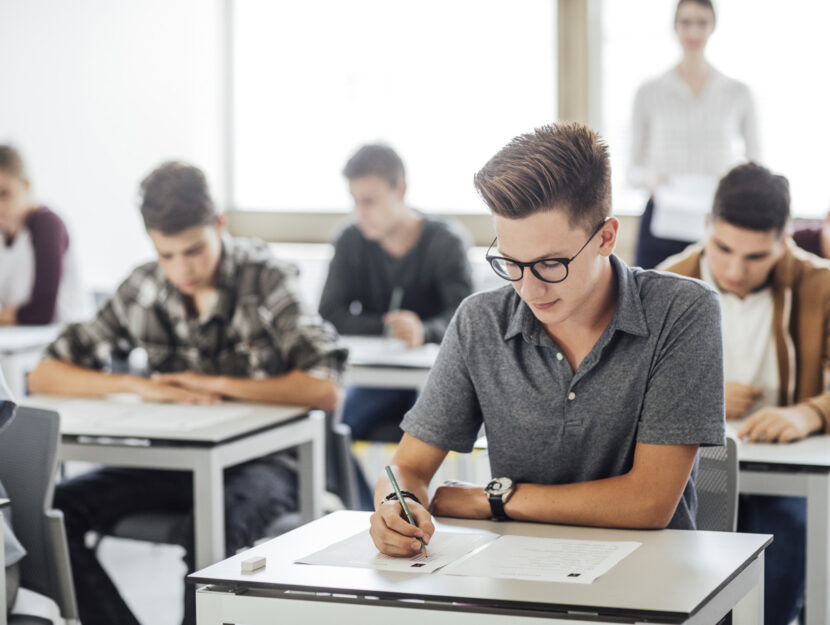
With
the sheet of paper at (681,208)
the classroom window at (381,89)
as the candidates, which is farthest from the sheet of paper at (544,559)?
the classroom window at (381,89)

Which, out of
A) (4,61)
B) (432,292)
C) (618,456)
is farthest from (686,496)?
(4,61)

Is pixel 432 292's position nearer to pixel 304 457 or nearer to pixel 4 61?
pixel 304 457

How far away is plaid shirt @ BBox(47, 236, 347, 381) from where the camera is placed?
2.90m

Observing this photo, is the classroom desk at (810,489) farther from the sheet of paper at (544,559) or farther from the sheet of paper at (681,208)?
the sheet of paper at (681,208)

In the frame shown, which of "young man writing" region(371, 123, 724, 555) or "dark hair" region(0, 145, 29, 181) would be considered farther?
"dark hair" region(0, 145, 29, 181)

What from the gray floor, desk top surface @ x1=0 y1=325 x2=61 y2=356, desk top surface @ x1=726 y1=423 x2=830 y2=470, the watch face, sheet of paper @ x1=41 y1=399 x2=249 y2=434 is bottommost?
the gray floor

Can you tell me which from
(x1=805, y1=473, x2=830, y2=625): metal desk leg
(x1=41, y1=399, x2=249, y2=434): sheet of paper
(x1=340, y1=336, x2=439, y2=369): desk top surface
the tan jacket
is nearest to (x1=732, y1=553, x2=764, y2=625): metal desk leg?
(x1=805, y1=473, x2=830, y2=625): metal desk leg

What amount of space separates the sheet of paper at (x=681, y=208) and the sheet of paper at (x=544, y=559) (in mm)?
2790

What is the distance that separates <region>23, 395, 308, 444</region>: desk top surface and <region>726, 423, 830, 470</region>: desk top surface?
1.05 meters

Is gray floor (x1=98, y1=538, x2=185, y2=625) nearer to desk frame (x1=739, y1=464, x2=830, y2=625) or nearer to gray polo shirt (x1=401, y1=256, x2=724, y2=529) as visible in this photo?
gray polo shirt (x1=401, y1=256, x2=724, y2=529)

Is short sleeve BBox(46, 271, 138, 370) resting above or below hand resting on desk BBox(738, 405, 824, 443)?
above

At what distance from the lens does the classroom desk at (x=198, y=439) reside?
2.41m

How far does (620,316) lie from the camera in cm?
172

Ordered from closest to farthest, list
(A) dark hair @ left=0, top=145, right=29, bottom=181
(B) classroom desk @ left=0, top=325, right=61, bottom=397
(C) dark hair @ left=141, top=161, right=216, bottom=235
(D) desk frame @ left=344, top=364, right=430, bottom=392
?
(C) dark hair @ left=141, top=161, right=216, bottom=235 < (D) desk frame @ left=344, top=364, right=430, bottom=392 < (B) classroom desk @ left=0, top=325, right=61, bottom=397 < (A) dark hair @ left=0, top=145, right=29, bottom=181
